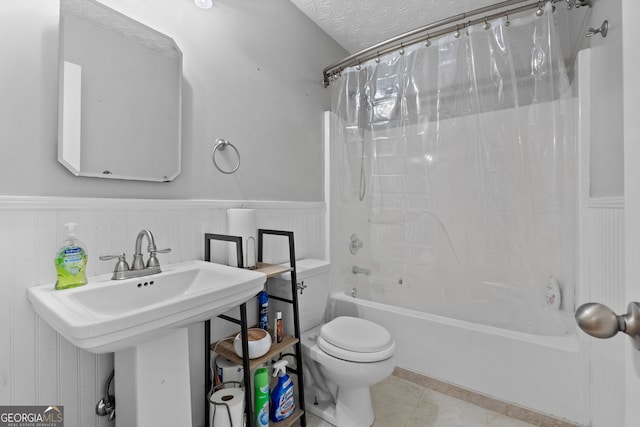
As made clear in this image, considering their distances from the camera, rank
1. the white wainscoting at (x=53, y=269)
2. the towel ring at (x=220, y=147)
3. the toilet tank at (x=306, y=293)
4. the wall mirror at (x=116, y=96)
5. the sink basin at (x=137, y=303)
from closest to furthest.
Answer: the sink basin at (x=137, y=303) < the white wainscoting at (x=53, y=269) < the wall mirror at (x=116, y=96) < the towel ring at (x=220, y=147) < the toilet tank at (x=306, y=293)

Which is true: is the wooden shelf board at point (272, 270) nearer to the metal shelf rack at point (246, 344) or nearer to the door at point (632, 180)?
the metal shelf rack at point (246, 344)

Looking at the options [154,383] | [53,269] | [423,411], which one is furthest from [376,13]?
[423,411]

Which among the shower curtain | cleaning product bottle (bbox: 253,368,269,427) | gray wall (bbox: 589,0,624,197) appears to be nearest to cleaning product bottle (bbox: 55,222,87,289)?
A: cleaning product bottle (bbox: 253,368,269,427)

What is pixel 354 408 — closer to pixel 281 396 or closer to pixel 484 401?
pixel 281 396

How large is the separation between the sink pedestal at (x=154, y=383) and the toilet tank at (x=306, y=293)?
63 cm

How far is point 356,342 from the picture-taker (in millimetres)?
1463

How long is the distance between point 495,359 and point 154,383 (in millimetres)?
1688

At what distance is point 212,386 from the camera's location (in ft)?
4.49

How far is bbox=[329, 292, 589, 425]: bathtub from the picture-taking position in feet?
4.72

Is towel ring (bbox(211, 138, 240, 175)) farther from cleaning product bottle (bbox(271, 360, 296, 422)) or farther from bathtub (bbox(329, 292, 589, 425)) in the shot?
bathtub (bbox(329, 292, 589, 425))

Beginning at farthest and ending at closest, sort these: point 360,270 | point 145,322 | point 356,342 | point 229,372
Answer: point 360,270 → point 356,342 → point 229,372 → point 145,322

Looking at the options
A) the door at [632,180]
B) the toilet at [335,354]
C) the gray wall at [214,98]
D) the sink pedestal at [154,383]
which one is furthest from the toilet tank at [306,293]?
the door at [632,180]

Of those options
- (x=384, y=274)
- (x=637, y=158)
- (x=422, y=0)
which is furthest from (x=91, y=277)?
(x=422, y=0)

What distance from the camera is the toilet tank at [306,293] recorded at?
1.60 meters
